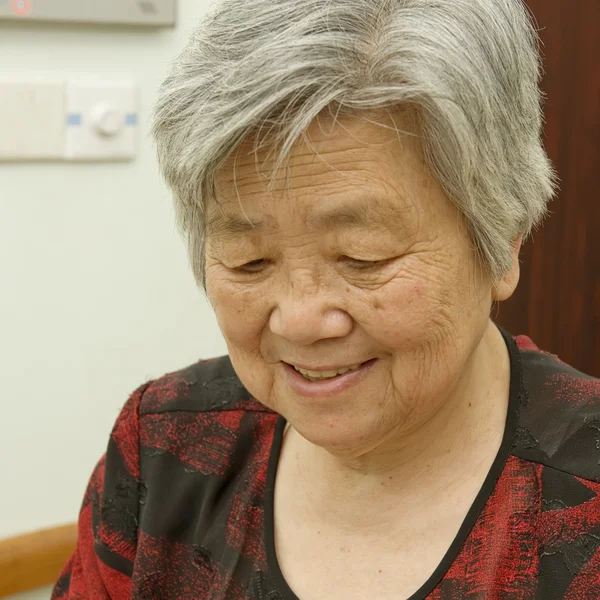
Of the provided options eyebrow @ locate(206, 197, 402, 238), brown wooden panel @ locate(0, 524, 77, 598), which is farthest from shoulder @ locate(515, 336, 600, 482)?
brown wooden panel @ locate(0, 524, 77, 598)

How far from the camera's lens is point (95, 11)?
6.26 feet

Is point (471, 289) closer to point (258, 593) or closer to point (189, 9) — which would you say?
point (258, 593)

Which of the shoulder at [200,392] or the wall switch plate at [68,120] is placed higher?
the wall switch plate at [68,120]

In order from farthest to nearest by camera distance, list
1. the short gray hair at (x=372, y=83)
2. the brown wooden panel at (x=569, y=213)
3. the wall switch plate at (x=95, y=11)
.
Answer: the brown wooden panel at (x=569, y=213), the wall switch plate at (x=95, y=11), the short gray hair at (x=372, y=83)

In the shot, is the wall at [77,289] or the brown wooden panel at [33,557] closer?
the wall at [77,289]

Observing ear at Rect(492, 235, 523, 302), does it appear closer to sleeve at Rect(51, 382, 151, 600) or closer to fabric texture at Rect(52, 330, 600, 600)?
fabric texture at Rect(52, 330, 600, 600)

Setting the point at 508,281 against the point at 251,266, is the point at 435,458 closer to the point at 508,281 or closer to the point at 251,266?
the point at 508,281

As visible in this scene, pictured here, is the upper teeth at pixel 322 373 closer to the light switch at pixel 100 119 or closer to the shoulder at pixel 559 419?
the shoulder at pixel 559 419

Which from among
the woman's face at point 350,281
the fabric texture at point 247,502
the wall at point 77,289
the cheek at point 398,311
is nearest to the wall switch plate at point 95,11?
the wall at point 77,289

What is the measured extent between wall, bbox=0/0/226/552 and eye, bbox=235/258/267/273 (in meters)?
1.02

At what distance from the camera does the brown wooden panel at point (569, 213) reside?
2.29m

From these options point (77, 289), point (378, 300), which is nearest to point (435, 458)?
point (378, 300)

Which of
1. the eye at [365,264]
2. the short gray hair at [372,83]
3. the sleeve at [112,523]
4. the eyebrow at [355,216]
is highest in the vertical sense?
the short gray hair at [372,83]

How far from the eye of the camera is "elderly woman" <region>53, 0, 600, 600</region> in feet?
3.24
